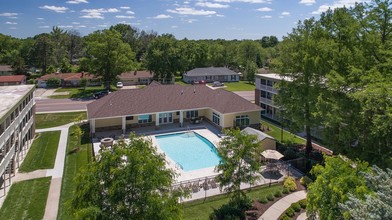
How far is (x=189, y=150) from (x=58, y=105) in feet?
112

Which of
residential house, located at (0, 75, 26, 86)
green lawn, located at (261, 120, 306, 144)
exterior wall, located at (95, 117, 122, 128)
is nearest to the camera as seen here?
green lawn, located at (261, 120, 306, 144)

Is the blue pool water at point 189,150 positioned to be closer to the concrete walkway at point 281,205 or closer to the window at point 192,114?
the window at point 192,114

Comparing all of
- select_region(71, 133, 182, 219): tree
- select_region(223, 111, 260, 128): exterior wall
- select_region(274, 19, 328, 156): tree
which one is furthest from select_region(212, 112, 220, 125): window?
select_region(71, 133, 182, 219): tree

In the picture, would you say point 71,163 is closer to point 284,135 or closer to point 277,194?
point 277,194

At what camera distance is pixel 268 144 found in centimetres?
3238

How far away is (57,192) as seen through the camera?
24.2m

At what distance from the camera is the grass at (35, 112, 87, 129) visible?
43428mm

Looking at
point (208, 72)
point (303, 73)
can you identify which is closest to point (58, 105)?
point (303, 73)

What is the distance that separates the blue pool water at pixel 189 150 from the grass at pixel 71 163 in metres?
8.50

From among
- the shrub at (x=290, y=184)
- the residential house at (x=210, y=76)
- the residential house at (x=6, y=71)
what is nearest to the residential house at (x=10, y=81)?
the residential house at (x=6, y=71)

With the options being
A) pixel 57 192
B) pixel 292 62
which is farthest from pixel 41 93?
pixel 292 62

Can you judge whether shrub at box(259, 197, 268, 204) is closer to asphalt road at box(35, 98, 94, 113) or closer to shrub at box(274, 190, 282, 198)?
shrub at box(274, 190, 282, 198)

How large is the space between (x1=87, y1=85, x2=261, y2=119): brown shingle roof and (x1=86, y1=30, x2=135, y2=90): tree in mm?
28290

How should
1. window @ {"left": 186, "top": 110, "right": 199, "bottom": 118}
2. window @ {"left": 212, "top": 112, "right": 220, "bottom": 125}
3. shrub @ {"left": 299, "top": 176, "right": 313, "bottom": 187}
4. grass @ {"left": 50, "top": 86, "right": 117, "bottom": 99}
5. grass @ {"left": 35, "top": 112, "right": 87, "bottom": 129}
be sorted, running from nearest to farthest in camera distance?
shrub @ {"left": 299, "top": 176, "right": 313, "bottom": 187}, window @ {"left": 212, "top": 112, "right": 220, "bottom": 125}, grass @ {"left": 35, "top": 112, "right": 87, "bottom": 129}, window @ {"left": 186, "top": 110, "right": 199, "bottom": 118}, grass @ {"left": 50, "top": 86, "right": 117, "bottom": 99}
